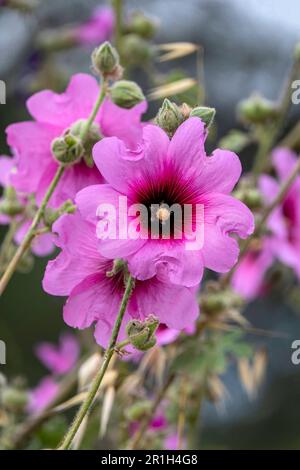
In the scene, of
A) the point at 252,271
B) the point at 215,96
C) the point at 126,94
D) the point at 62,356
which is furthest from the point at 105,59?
the point at 215,96

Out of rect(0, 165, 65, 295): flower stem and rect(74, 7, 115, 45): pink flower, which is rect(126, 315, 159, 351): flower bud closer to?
rect(0, 165, 65, 295): flower stem

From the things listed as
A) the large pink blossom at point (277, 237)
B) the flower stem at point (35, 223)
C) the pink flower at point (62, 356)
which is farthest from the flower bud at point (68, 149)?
the pink flower at point (62, 356)

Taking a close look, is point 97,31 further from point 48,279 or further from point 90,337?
point 48,279

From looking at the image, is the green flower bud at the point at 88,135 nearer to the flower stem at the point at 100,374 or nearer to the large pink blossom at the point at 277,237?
the flower stem at the point at 100,374

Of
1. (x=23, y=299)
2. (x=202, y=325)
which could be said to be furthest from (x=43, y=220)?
(x=23, y=299)

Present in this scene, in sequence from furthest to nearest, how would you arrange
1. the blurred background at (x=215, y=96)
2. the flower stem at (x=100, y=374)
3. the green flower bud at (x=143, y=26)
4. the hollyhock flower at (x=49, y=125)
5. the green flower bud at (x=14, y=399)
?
1. the blurred background at (x=215, y=96)
2. the green flower bud at (x=143, y=26)
3. the green flower bud at (x=14, y=399)
4. the hollyhock flower at (x=49, y=125)
5. the flower stem at (x=100, y=374)

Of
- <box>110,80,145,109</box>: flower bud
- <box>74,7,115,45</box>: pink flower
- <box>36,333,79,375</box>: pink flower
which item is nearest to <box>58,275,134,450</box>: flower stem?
<box>110,80,145,109</box>: flower bud
